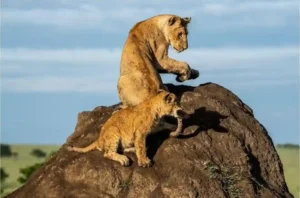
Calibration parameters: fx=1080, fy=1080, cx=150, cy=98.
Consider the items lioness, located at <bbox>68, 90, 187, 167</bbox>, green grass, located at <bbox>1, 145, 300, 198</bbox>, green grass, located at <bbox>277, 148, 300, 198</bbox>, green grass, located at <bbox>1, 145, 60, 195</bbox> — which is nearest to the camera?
lioness, located at <bbox>68, 90, 187, 167</bbox>

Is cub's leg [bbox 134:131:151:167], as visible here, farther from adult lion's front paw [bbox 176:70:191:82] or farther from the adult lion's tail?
adult lion's front paw [bbox 176:70:191:82]

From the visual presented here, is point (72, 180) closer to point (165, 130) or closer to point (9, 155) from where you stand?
point (165, 130)

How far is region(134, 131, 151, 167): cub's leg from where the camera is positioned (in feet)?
49.3

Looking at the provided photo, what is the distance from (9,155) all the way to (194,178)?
169ft

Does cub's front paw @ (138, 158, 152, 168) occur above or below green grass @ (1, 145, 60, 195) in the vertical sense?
above

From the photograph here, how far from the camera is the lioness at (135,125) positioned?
15.2 m

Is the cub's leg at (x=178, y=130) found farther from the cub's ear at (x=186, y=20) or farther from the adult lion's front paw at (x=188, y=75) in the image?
the cub's ear at (x=186, y=20)

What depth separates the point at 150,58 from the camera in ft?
54.9

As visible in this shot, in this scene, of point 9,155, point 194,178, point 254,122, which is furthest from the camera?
point 9,155

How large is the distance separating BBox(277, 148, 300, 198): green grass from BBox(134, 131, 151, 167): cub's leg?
2427cm

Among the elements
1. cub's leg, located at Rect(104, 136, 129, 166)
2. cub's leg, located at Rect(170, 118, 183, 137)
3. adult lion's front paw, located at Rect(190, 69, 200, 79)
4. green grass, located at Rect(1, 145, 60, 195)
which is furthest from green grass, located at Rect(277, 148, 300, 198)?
cub's leg, located at Rect(104, 136, 129, 166)

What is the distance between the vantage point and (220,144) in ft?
51.2

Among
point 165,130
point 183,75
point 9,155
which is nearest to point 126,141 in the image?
point 165,130

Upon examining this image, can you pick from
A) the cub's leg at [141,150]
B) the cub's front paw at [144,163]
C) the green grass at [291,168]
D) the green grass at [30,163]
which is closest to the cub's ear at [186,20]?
the cub's leg at [141,150]
